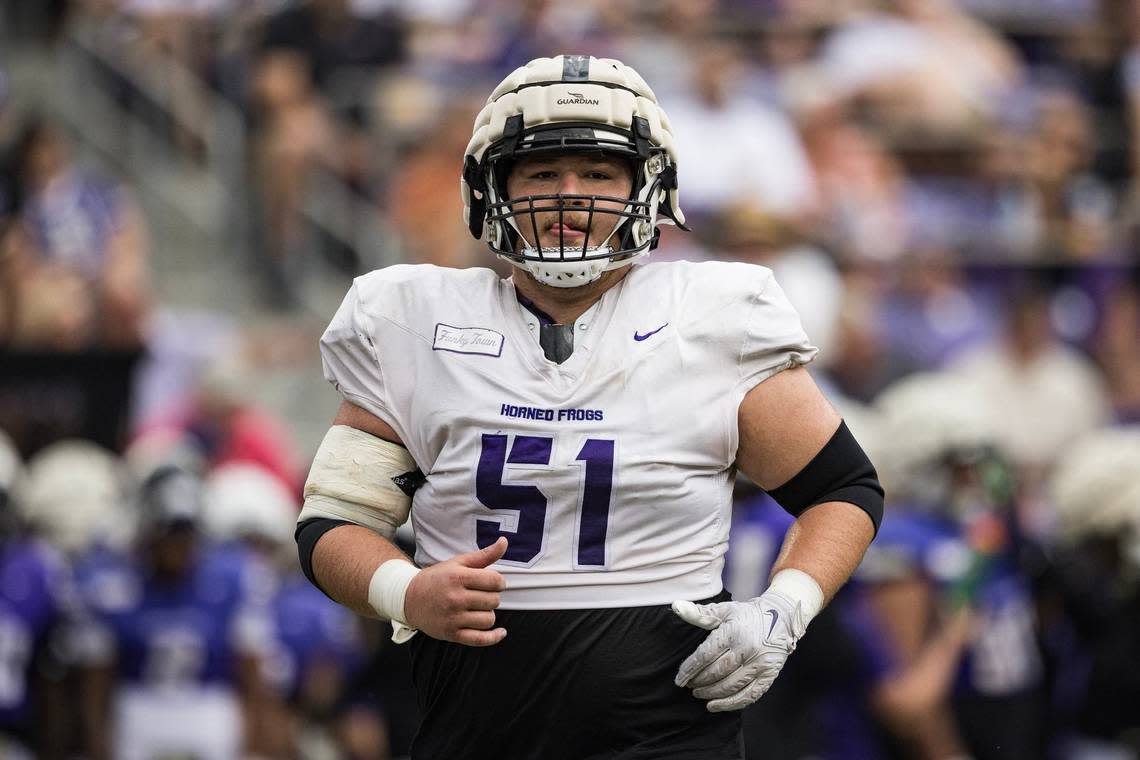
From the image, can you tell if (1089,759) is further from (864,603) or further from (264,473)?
(264,473)

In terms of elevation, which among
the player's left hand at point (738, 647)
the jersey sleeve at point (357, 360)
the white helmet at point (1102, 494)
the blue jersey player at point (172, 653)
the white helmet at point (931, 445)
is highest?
the jersey sleeve at point (357, 360)

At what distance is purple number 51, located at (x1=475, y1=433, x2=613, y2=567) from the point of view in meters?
3.37

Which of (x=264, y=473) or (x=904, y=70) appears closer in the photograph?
(x=264, y=473)

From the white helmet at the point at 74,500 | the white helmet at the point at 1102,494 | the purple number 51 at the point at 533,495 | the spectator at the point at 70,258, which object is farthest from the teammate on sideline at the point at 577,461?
the spectator at the point at 70,258

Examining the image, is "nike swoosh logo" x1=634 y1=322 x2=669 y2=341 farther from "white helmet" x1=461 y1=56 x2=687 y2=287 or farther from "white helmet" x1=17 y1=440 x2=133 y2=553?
"white helmet" x1=17 y1=440 x2=133 y2=553

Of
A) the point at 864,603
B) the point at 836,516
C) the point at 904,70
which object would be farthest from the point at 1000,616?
the point at 904,70

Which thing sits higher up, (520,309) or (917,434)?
(520,309)

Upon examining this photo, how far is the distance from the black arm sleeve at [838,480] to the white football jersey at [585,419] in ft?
0.47

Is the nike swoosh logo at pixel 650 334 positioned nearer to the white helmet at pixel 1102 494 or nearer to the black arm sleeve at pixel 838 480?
the black arm sleeve at pixel 838 480

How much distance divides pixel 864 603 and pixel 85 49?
6526 mm

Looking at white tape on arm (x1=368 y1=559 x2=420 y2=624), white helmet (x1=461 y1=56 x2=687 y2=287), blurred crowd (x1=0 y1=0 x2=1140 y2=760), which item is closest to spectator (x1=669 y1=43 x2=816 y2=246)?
blurred crowd (x1=0 y1=0 x2=1140 y2=760)

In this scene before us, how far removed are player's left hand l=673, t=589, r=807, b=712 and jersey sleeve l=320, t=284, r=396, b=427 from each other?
73 cm

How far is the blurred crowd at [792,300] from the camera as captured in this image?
6938 mm

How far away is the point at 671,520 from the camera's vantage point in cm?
343
